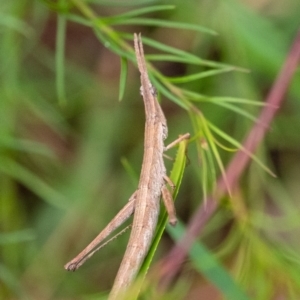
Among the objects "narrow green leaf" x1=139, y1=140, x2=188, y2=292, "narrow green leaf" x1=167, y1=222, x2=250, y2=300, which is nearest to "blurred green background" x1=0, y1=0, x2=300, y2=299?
"narrow green leaf" x1=167, y1=222, x2=250, y2=300

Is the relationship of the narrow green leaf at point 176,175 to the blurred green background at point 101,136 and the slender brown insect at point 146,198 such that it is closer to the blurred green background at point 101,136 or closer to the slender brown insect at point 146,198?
the slender brown insect at point 146,198

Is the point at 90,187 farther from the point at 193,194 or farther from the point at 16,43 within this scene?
the point at 16,43

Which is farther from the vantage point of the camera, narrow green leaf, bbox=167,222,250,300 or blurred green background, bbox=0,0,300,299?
blurred green background, bbox=0,0,300,299

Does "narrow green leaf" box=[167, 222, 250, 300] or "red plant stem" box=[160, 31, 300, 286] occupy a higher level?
"red plant stem" box=[160, 31, 300, 286]

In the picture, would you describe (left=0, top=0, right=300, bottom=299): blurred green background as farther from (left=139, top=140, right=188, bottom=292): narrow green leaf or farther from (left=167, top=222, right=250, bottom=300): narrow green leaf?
(left=139, top=140, right=188, bottom=292): narrow green leaf

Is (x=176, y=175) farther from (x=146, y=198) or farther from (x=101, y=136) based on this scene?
(x=101, y=136)
